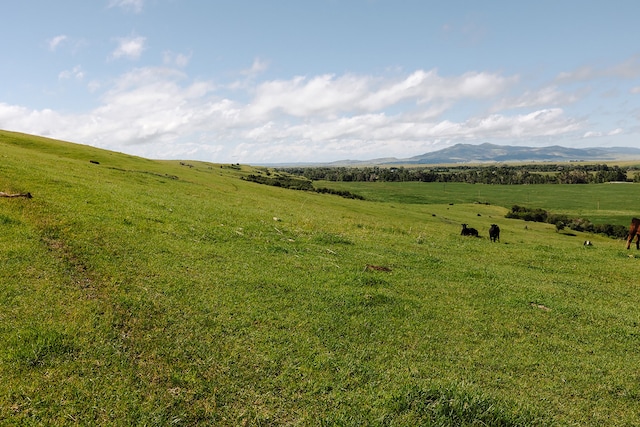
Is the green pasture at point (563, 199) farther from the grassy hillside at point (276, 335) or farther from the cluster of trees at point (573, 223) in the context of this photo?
the grassy hillside at point (276, 335)

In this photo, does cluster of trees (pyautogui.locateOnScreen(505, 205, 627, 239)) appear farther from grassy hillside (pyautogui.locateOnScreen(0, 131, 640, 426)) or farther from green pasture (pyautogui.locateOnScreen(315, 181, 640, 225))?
grassy hillside (pyautogui.locateOnScreen(0, 131, 640, 426))

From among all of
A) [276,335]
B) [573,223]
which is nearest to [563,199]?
[573,223]

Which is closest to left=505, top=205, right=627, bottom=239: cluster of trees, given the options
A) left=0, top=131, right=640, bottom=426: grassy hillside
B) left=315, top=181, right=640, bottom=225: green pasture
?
left=315, top=181, right=640, bottom=225: green pasture

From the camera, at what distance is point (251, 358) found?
29.4 feet

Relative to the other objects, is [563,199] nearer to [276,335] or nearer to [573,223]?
[573,223]

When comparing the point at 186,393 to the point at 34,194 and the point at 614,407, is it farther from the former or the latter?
the point at 34,194

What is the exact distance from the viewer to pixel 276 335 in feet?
33.3

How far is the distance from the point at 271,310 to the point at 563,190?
204 metres

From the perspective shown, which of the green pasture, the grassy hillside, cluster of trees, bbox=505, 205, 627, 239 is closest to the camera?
the grassy hillside

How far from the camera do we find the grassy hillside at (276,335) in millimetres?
7484

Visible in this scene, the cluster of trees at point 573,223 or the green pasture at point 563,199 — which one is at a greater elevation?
the green pasture at point 563,199

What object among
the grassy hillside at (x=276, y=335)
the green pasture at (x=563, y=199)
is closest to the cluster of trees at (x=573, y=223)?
the green pasture at (x=563, y=199)

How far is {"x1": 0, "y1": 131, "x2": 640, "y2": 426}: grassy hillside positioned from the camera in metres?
7.48

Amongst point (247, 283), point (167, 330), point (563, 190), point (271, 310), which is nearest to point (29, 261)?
point (167, 330)
